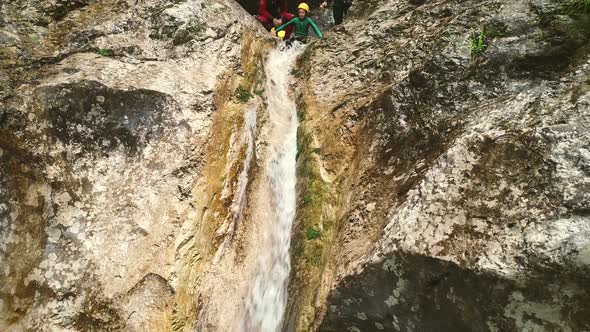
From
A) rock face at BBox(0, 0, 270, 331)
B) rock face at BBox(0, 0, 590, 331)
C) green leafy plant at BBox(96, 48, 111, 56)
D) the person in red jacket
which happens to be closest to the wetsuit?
the person in red jacket

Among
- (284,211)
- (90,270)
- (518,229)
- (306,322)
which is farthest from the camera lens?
(284,211)

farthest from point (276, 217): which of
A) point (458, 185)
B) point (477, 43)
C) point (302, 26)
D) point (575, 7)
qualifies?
point (302, 26)

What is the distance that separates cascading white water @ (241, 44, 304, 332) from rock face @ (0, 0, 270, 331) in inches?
38.6

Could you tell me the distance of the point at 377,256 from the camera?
512 cm

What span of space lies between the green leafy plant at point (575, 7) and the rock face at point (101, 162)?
550 centimetres

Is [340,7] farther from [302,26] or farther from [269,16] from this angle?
[302,26]

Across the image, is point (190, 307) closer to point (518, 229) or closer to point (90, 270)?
point (90, 270)

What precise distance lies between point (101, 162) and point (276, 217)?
3.03m

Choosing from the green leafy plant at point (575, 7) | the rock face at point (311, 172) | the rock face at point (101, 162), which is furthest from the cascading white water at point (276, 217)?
the green leafy plant at point (575, 7)

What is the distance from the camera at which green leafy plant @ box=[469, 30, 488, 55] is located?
21.5 ft

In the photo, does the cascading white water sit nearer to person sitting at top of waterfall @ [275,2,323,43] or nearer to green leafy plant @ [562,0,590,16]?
person sitting at top of waterfall @ [275,2,323,43]

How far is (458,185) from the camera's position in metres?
5.07

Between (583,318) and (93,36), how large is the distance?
888 centimetres

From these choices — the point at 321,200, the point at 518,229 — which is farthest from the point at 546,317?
the point at 321,200
